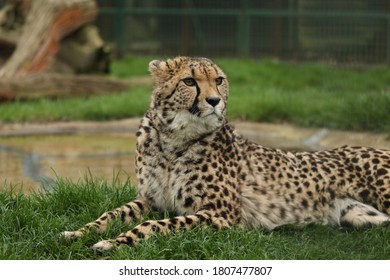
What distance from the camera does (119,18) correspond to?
13820 millimetres

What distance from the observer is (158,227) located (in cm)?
384

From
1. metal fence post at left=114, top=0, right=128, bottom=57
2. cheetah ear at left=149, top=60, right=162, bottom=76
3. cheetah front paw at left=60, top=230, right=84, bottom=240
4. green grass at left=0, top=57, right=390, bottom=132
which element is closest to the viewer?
cheetah front paw at left=60, top=230, right=84, bottom=240

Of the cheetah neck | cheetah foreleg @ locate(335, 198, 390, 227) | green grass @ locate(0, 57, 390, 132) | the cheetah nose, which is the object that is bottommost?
green grass @ locate(0, 57, 390, 132)

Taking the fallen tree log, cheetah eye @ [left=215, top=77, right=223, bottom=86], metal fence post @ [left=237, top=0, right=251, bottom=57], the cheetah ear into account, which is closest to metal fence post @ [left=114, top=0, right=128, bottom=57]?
metal fence post @ [left=237, top=0, right=251, bottom=57]

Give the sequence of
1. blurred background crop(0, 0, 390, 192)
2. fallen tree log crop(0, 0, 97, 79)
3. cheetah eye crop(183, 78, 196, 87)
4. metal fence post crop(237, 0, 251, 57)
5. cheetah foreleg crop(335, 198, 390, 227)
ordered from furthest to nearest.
A: 1. metal fence post crop(237, 0, 251, 57)
2. fallen tree log crop(0, 0, 97, 79)
3. blurred background crop(0, 0, 390, 192)
4. cheetah foreleg crop(335, 198, 390, 227)
5. cheetah eye crop(183, 78, 196, 87)

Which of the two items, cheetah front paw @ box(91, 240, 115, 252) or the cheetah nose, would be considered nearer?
cheetah front paw @ box(91, 240, 115, 252)

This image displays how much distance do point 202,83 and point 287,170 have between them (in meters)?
0.76

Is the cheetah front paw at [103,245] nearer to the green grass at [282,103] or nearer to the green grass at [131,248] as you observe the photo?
the green grass at [131,248]

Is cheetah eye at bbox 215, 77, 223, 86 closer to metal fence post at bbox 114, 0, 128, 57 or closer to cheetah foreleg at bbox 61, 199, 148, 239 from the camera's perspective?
cheetah foreleg at bbox 61, 199, 148, 239

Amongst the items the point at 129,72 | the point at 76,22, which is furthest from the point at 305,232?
the point at 129,72

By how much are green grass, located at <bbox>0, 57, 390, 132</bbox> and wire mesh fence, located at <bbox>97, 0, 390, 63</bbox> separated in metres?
1.80

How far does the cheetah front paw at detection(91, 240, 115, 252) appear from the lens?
3.73 meters

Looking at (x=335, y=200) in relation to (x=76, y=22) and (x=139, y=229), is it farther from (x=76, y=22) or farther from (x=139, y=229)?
(x=76, y=22)

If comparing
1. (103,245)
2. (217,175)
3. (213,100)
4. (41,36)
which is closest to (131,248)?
(103,245)
